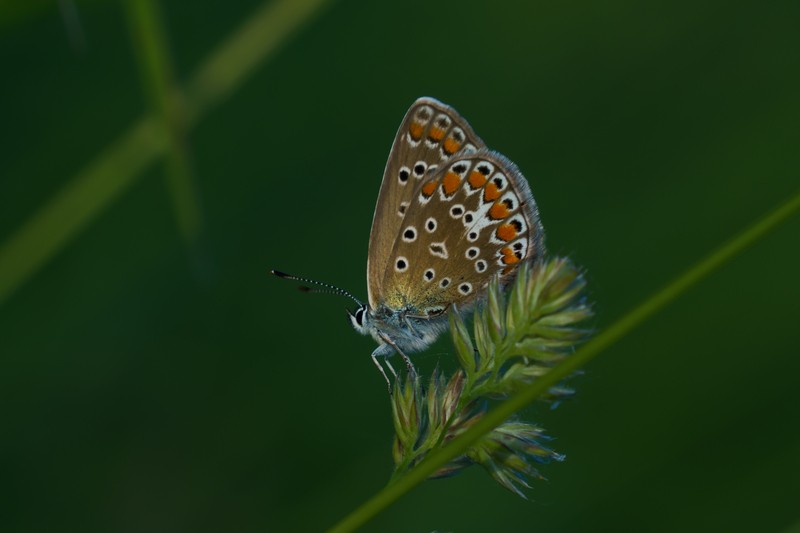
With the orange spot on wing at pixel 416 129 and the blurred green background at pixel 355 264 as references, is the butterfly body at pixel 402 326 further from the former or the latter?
the blurred green background at pixel 355 264

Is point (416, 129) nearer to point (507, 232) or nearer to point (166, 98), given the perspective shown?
point (507, 232)

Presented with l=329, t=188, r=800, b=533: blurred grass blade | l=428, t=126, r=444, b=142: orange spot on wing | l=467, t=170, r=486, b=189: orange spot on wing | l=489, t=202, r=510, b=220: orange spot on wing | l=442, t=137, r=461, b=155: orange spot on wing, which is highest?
l=428, t=126, r=444, b=142: orange spot on wing

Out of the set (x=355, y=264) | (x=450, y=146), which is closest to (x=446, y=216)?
(x=450, y=146)

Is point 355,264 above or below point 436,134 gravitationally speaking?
above

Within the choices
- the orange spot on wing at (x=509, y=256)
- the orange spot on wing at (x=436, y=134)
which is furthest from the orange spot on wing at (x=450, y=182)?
the orange spot on wing at (x=509, y=256)

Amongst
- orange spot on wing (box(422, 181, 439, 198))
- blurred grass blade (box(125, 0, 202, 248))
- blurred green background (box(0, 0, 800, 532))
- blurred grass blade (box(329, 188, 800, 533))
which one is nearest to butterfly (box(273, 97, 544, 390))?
orange spot on wing (box(422, 181, 439, 198))

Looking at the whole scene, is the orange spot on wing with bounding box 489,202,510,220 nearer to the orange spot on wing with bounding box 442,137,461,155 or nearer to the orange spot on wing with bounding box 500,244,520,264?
the orange spot on wing with bounding box 500,244,520,264
